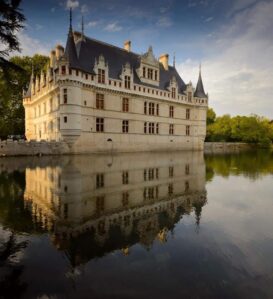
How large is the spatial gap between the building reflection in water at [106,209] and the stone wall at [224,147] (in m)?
34.1

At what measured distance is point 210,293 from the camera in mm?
3285

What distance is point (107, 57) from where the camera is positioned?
3062cm

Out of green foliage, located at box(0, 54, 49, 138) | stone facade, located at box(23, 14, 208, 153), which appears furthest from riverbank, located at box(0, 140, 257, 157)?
green foliage, located at box(0, 54, 49, 138)

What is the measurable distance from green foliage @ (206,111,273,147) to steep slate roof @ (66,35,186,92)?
25.0 meters

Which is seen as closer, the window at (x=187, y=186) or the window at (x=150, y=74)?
the window at (x=187, y=186)

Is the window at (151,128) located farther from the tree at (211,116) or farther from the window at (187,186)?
the tree at (211,116)

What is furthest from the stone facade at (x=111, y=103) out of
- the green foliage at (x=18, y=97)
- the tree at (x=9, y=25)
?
the tree at (x=9, y=25)

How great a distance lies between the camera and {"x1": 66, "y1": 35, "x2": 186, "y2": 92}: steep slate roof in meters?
27.2

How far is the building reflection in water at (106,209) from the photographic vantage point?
4.79 metres

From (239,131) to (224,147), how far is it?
10.4 metres

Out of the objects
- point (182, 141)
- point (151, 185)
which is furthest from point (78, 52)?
point (151, 185)

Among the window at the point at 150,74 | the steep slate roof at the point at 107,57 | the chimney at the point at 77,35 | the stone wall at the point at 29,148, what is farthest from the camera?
the window at the point at 150,74

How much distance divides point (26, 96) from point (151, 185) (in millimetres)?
31451

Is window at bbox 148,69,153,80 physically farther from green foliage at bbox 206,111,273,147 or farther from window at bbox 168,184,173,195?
green foliage at bbox 206,111,273,147
